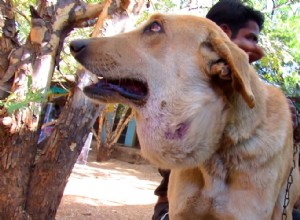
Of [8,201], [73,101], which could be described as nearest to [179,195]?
[73,101]

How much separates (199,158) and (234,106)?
366 mm

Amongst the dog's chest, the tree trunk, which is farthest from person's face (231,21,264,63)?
the tree trunk

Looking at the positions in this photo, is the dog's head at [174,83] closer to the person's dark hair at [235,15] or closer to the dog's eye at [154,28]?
the dog's eye at [154,28]

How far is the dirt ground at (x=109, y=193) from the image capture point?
30.5ft

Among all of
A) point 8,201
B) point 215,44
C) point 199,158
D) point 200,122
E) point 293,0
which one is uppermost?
point 293,0

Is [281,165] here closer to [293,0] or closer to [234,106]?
[234,106]

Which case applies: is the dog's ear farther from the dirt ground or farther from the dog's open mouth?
the dirt ground

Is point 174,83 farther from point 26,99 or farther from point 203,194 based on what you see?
point 26,99

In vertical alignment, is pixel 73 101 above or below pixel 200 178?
above

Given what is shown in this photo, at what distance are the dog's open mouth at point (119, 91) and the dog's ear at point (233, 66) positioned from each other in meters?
0.43

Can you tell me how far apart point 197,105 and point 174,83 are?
181 mm

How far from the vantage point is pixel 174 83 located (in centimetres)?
268

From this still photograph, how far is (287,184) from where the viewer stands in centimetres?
302

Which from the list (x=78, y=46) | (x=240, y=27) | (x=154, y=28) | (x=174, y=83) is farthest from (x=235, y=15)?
(x=78, y=46)
